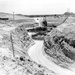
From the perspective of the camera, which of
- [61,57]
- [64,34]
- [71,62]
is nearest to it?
[71,62]

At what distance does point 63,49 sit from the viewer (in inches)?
578

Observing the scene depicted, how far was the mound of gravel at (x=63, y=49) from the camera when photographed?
44.2ft

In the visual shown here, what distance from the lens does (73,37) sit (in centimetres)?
1481

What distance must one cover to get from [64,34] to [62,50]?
2799mm

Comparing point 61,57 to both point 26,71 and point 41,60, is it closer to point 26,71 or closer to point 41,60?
point 41,60

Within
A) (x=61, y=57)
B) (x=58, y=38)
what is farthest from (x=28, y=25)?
(x=61, y=57)

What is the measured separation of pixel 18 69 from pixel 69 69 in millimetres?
7053

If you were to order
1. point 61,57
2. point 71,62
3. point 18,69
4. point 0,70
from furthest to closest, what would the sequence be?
1. point 61,57
2. point 71,62
3. point 18,69
4. point 0,70

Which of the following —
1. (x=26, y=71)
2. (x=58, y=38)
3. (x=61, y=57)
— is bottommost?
(x=61, y=57)

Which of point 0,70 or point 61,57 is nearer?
point 0,70

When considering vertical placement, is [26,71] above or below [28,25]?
below

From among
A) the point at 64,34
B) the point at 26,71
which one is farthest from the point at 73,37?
the point at 26,71

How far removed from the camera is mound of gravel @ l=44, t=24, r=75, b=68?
13483mm

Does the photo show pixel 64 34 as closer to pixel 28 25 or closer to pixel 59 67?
pixel 59 67
